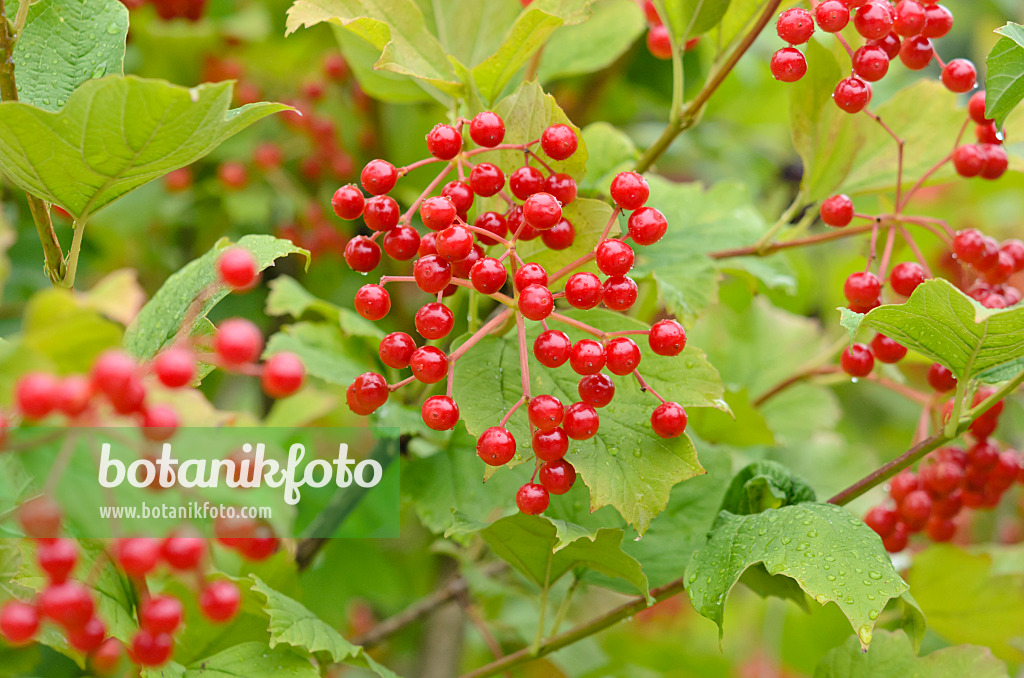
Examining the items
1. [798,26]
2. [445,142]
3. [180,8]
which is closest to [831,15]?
[798,26]

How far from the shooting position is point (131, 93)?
62cm

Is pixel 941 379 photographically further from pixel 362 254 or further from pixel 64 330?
pixel 64 330

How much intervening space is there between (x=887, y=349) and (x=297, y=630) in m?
0.62

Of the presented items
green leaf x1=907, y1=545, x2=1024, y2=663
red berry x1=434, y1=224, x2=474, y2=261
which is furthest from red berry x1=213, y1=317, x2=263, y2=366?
green leaf x1=907, y1=545, x2=1024, y2=663

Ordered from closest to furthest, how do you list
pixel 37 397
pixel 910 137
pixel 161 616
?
1. pixel 37 397
2. pixel 161 616
3. pixel 910 137

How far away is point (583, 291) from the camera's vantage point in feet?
2.29

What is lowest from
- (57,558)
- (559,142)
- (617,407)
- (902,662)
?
(902,662)

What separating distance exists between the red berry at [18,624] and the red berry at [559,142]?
0.49 m

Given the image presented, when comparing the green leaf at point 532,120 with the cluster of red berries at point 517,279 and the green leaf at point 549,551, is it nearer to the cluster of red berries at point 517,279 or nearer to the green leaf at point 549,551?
the cluster of red berries at point 517,279

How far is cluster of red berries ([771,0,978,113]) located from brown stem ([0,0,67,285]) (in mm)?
652

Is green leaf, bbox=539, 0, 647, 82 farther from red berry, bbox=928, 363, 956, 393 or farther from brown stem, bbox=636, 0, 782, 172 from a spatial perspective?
red berry, bbox=928, 363, 956, 393

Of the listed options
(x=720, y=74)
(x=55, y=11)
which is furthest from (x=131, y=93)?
(x=720, y=74)

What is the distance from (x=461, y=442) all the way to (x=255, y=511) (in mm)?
231

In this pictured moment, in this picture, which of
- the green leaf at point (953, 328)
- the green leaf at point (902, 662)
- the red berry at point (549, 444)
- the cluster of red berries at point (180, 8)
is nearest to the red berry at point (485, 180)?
the red berry at point (549, 444)
